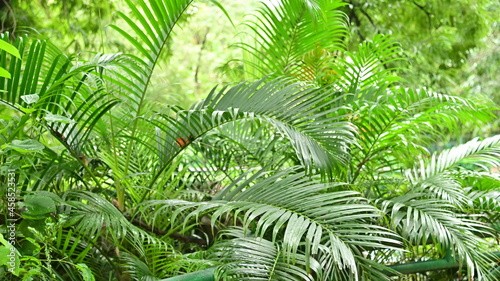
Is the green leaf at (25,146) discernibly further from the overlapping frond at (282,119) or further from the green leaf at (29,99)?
the overlapping frond at (282,119)

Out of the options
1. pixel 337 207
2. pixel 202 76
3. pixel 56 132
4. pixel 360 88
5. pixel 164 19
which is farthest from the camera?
pixel 202 76

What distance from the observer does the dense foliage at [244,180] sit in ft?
5.93

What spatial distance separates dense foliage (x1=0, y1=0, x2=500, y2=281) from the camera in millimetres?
1808

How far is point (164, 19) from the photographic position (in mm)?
2234

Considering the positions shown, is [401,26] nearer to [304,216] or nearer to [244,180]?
[244,180]

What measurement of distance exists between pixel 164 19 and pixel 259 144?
101cm

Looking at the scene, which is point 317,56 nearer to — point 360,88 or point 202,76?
point 360,88

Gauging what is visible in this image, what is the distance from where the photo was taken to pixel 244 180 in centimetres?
253

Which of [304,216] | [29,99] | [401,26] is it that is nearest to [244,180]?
[304,216]

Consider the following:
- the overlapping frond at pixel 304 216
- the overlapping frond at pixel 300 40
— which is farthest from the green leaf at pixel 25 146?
the overlapping frond at pixel 300 40

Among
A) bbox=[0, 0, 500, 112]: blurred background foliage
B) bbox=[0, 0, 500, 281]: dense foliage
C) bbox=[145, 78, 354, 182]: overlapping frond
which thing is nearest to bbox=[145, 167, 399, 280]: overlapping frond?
bbox=[0, 0, 500, 281]: dense foliage

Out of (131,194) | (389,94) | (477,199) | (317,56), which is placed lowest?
(131,194)

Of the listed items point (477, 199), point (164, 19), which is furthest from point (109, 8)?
point (477, 199)

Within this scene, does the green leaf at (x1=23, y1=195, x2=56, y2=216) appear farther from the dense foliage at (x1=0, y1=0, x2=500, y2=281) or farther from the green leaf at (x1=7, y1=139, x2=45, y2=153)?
the green leaf at (x1=7, y1=139, x2=45, y2=153)
